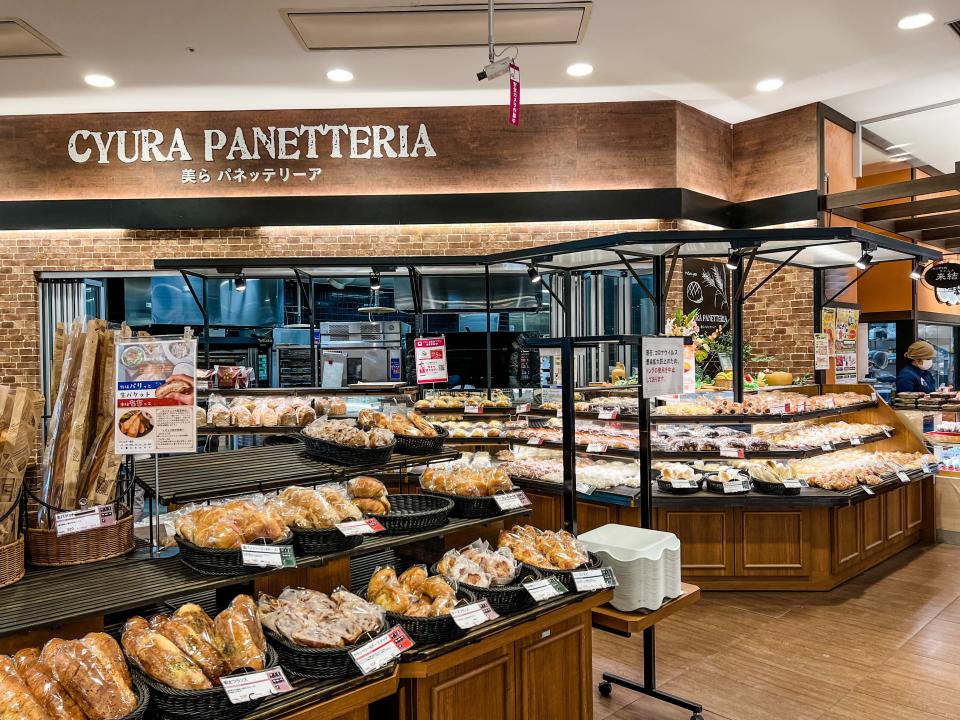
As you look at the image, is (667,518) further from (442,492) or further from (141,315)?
(141,315)

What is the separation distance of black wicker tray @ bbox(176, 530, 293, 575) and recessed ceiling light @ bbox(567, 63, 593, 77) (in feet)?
19.9

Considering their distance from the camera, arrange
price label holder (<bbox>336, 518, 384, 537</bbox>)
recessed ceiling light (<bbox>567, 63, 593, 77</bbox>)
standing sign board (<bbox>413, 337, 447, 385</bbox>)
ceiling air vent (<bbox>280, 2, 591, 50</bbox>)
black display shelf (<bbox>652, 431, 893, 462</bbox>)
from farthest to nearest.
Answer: recessed ceiling light (<bbox>567, 63, 593, 77</bbox>)
standing sign board (<bbox>413, 337, 447, 385</bbox>)
ceiling air vent (<bbox>280, 2, 591, 50</bbox>)
black display shelf (<bbox>652, 431, 893, 462</bbox>)
price label holder (<bbox>336, 518, 384, 537</bbox>)

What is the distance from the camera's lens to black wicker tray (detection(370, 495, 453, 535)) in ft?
9.12

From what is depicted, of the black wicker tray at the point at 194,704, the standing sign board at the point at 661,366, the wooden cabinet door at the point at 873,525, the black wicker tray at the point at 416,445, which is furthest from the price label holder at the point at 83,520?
the wooden cabinet door at the point at 873,525

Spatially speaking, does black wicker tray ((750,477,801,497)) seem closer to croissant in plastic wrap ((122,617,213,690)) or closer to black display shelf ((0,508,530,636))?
black display shelf ((0,508,530,636))

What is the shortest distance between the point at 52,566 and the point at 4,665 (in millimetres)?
561

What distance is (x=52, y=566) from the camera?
231 cm

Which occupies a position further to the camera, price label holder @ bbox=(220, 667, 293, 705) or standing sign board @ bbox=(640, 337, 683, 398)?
standing sign board @ bbox=(640, 337, 683, 398)

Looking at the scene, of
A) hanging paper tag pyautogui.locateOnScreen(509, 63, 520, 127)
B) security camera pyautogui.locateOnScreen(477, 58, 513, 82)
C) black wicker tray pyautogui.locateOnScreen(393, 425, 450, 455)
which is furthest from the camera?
hanging paper tag pyautogui.locateOnScreen(509, 63, 520, 127)

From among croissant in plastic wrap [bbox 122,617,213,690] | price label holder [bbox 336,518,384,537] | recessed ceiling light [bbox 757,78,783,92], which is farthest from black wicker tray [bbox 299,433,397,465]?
recessed ceiling light [bbox 757,78,783,92]

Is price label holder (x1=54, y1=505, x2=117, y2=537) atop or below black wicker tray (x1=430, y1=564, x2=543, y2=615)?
atop

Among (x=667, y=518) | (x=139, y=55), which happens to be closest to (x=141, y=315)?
(x=139, y=55)

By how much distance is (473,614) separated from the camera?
250 cm

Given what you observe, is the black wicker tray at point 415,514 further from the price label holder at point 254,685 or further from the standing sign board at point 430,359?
the standing sign board at point 430,359
